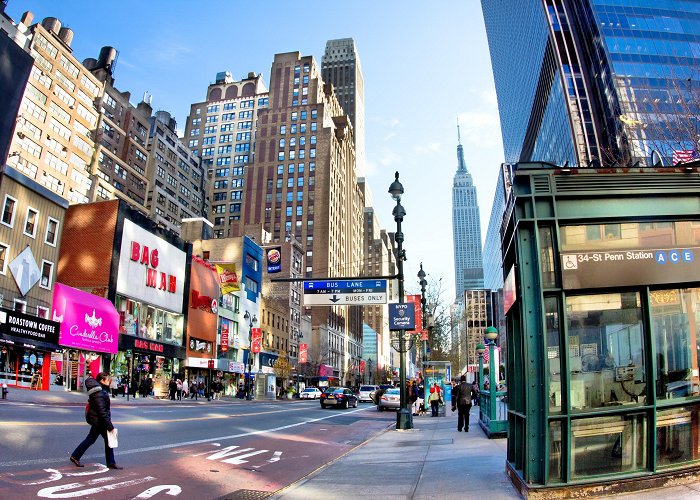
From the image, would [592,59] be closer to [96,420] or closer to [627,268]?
[627,268]

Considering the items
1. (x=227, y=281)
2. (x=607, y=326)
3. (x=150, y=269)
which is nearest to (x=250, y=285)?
(x=227, y=281)

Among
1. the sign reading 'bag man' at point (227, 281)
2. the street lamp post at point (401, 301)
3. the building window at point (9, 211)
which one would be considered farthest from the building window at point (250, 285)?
the street lamp post at point (401, 301)

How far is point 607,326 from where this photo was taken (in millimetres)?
6602

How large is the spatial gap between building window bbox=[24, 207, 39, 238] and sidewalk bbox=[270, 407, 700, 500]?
104ft

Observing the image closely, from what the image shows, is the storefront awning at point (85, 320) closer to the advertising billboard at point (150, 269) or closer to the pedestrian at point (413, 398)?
the advertising billboard at point (150, 269)

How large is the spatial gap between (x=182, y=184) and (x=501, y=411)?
335ft

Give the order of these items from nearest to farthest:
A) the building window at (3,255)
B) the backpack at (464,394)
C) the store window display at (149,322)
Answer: the backpack at (464,394)
the building window at (3,255)
the store window display at (149,322)

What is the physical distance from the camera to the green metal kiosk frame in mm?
6355

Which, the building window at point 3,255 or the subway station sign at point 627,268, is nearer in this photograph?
the subway station sign at point 627,268

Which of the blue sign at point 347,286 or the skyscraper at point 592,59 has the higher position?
the skyscraper at point 592,59

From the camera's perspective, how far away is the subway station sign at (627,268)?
6.53 m

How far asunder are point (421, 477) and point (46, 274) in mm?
36851

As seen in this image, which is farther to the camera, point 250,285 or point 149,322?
point 250,285

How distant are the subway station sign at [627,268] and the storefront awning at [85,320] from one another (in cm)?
3642
